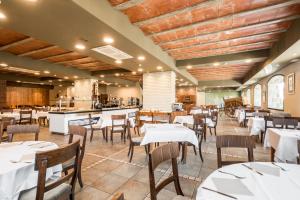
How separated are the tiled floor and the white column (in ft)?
10.7

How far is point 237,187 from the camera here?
3.68 feet

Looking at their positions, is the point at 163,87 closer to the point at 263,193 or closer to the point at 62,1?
the point at 62,1

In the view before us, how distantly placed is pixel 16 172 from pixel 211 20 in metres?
4.10

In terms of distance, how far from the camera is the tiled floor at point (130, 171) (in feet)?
7.86

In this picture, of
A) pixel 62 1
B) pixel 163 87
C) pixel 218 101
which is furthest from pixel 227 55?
pixel 218 101

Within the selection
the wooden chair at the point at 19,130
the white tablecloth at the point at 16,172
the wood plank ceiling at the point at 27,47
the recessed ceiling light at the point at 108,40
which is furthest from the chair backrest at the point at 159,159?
the wood plank ceiling at the point at 27,47

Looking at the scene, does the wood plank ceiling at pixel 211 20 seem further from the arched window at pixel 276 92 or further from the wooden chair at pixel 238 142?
the arched window at pixel 276 92

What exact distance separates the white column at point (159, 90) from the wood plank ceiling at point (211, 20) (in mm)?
2431

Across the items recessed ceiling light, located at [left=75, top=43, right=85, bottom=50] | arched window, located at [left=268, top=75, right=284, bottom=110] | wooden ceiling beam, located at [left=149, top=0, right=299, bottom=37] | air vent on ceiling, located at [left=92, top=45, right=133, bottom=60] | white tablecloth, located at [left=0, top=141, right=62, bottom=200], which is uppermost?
wooden ceiling beam, located at [left=149, top=0, right=299, bottom=37]

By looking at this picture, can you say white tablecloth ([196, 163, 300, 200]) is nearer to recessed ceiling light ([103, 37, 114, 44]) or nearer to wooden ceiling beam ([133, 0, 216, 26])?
wooden ceiling beam ([133, 0, 216, 26])

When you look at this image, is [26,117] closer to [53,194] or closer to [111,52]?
[111,52]

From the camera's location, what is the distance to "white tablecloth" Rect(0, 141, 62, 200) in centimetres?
135

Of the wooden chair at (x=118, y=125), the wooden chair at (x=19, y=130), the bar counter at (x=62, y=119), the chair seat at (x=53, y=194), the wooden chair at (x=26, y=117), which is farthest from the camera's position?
the wooden chair at (x=26, y=117)

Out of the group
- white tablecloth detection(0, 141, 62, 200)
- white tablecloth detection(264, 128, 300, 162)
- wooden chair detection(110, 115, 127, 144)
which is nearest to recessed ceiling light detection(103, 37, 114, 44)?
A: wooden chair detection(110, 115, 127, 144)
